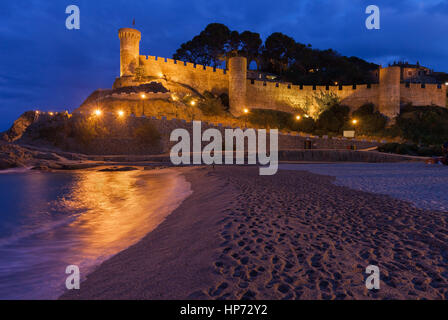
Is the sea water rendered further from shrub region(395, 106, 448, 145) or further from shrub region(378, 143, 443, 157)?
shrub region(395, 106, 448, 145)

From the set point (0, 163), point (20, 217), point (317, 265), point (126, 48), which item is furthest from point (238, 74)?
point (317, 265)

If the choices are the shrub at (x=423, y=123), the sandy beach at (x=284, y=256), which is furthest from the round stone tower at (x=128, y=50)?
the shrub at (x=423, y=123)

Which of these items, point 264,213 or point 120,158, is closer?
point 264,213

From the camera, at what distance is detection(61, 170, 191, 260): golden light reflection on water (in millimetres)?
4875

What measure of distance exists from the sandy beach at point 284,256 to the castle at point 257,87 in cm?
3429

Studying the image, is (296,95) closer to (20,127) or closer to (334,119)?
(334,119)

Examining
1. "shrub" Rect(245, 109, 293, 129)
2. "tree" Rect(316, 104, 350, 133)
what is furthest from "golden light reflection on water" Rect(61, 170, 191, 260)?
"tree" Rect(316, 104, 350, 133)

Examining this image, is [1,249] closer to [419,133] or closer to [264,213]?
[264,213]

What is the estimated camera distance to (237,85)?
38.2 meters

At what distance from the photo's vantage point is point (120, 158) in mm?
21891

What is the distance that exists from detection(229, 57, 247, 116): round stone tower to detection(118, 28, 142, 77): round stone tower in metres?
13.8

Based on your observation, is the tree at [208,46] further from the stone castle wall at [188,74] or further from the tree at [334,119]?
the tree at [334,119]

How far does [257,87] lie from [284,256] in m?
40.1
